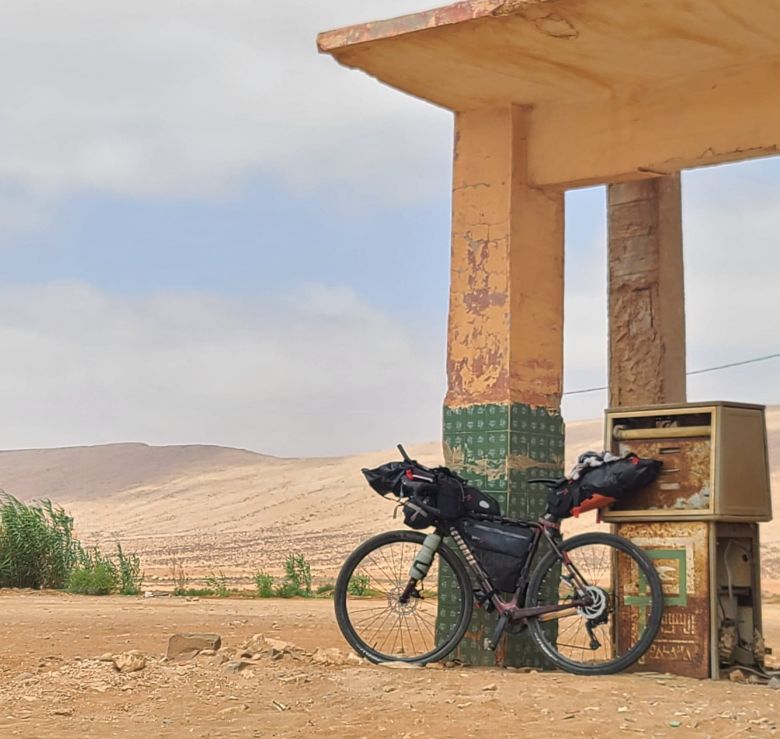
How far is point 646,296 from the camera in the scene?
11.1 m

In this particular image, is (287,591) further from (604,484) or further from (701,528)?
(701,528)

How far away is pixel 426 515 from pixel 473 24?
111 inches

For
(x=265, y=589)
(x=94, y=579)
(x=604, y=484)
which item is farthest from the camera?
(x=265, y=589)

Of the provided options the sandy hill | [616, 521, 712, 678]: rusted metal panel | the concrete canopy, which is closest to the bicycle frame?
[616, 521, 712, 678]: rusted metal panel

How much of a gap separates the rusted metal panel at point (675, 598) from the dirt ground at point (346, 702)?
0.74 ft

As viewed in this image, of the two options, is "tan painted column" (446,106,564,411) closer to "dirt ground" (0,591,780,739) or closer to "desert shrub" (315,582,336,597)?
"dirt ground" (0,591,780,739)

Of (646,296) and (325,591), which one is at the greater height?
(646,296)

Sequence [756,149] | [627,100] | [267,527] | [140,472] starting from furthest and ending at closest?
[140,472]
[267,527]
[627,100]
[756,149]

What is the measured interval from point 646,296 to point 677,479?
3759 mm

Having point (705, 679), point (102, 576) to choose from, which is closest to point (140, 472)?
point (102, 576)

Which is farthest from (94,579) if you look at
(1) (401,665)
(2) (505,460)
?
(1) (401,665)

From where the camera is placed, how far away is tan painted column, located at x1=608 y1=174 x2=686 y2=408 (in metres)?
11.0

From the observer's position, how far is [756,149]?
790 cm

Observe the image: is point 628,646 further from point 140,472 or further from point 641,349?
point 140,472
